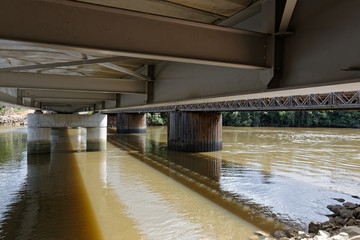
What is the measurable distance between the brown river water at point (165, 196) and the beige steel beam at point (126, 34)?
14.3 feet

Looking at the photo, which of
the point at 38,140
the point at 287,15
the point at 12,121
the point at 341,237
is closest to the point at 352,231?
the point at 341,237

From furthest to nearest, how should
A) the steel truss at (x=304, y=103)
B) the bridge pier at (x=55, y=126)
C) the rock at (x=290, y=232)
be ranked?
the bridge pier at (x=55, y=126), the steel truss at (x=304, y=103), the rock at (x=290, y=232)

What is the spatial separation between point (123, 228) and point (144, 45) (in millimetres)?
4924

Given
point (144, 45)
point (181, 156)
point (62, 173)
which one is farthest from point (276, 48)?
point (181, 156)

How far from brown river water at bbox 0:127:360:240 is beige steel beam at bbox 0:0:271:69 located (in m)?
4.35

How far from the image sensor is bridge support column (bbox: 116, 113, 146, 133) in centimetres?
4125

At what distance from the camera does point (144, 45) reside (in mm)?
3045

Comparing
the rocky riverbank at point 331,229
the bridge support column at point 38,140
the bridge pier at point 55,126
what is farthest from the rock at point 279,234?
the bridge support column at point 38,140

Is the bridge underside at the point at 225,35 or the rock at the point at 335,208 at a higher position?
the bridge underside at the point at 225,35

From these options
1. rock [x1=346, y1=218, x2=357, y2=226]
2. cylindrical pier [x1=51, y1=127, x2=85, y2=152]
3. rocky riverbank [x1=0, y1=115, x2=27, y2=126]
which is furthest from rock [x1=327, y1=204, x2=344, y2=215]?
rocky riverbank [x1=0, y1=115, x2=27, y2=126]

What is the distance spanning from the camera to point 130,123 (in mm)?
41438

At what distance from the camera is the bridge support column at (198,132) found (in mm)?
19562

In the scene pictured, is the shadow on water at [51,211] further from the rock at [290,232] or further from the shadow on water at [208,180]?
the rock at [290,232]

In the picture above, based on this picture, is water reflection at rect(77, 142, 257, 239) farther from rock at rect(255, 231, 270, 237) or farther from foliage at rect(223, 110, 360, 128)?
foliage at rect(223, 110, 360, 128)
